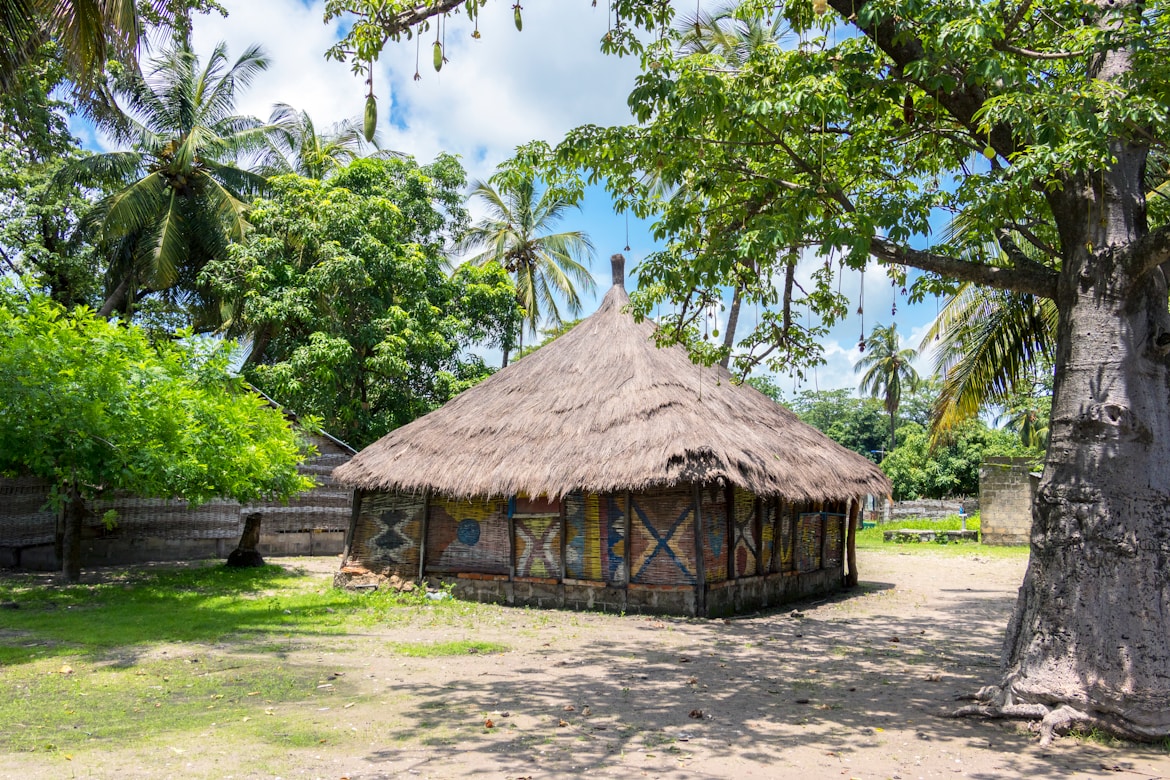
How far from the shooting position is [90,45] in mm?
8875

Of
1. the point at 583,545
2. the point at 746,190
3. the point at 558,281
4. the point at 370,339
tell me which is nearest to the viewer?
the point at 746,190

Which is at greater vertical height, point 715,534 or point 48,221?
point 48,221

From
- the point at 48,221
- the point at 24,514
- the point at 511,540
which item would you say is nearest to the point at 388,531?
the point at 511,540

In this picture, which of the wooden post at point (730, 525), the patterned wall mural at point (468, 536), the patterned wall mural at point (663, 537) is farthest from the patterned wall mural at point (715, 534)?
the patterned wall mural at point (468, 536)

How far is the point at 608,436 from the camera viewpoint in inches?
443

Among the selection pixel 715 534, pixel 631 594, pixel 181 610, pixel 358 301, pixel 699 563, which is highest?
pixel 358 301

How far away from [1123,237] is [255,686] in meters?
7.22

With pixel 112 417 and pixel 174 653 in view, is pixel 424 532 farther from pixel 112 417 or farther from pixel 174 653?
pixel 174 653

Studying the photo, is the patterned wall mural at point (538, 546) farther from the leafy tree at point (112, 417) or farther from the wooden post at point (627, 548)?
the leafy tree at point (112, 417)

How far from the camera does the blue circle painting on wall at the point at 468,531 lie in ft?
40.8

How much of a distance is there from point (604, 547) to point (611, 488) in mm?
1246

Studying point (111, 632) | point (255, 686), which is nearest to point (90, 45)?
point (111, 632)

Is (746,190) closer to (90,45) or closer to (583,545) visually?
→ (583,545)

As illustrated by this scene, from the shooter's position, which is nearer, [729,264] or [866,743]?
[866,743]
